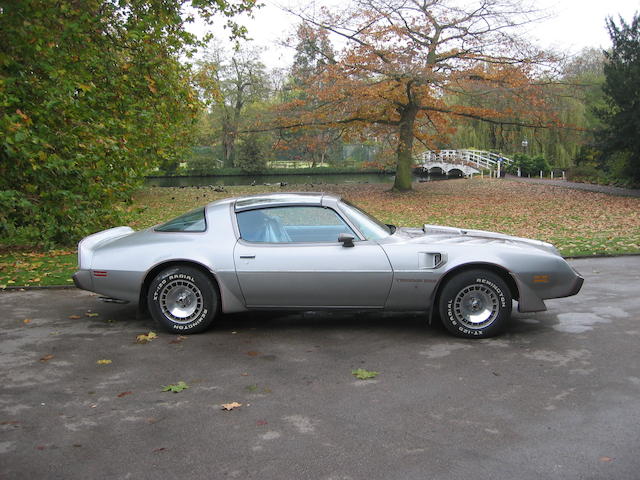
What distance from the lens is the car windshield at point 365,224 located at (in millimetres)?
6147

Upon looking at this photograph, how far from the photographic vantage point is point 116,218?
43.7ft

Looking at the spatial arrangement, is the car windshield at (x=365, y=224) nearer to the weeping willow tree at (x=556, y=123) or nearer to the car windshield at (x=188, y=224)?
the car windshield at (x=188, y=224)

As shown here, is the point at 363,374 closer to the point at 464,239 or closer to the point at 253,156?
the point at 464,239

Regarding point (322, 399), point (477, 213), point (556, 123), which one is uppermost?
point (556, 123)

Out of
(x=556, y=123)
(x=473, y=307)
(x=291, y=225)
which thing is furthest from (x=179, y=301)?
(x=556, y=123)

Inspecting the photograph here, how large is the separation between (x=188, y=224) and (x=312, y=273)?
1458mm

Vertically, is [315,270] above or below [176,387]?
above

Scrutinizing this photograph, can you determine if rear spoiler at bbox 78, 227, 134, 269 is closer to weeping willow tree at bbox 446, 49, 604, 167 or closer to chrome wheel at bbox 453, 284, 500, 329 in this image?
chrome wheel at bbox 453, 284, 500, 329

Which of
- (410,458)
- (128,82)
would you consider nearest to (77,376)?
(410,458)

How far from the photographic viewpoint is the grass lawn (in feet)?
37.1

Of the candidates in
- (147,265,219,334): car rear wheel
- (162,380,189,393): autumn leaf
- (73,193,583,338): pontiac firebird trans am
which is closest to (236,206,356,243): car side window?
(73,193,583,338): pontiac firebird trans am

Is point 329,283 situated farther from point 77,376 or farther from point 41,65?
point 41,65

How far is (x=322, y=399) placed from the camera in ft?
14.4

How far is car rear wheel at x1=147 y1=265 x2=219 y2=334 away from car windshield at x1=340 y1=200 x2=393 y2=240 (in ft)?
5.03
